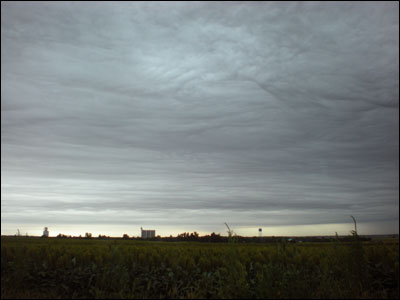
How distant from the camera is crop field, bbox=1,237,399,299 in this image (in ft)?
40.5

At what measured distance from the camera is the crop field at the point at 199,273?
12.4 m

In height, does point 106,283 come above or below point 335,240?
below

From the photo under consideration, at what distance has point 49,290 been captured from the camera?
13.1 meters

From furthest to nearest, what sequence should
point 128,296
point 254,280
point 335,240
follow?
point 335,240 < point 254,280 < point 128,296

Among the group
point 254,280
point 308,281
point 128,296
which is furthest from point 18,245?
point 308,281

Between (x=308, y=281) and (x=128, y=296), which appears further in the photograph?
(x=308, y=281)

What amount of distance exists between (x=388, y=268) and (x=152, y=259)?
925cm

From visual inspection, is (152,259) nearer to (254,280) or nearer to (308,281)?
(254,280)

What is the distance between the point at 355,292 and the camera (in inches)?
504

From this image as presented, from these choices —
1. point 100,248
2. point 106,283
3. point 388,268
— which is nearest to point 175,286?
point 106,283

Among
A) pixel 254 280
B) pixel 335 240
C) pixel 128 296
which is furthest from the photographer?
pixel 335 240

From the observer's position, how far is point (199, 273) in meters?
13.4

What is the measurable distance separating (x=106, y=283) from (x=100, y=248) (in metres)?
2.20

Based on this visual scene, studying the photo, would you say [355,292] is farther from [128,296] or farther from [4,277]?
[4,277]
